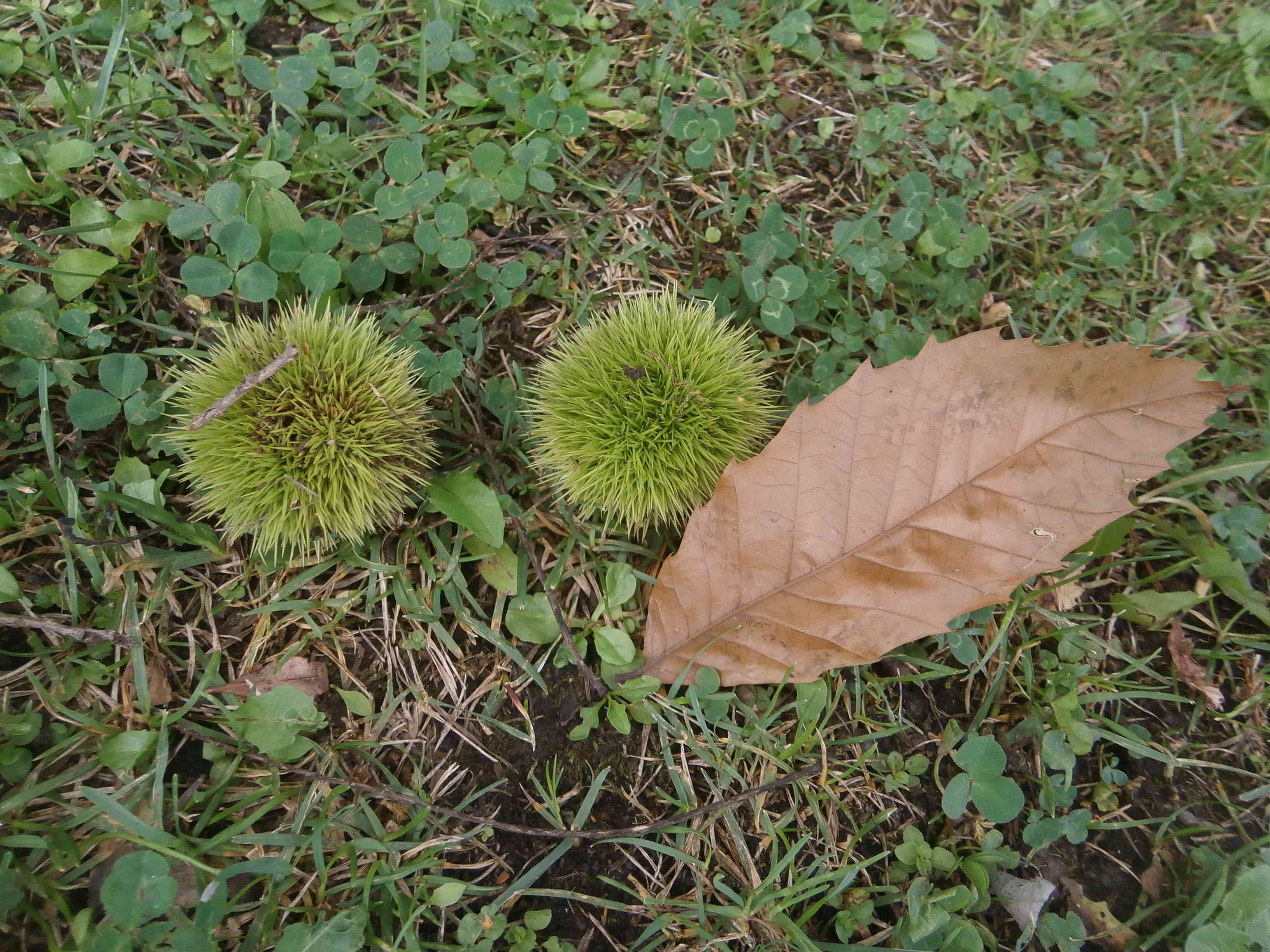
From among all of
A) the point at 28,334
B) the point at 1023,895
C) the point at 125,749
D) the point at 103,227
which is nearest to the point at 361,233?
the point at 103,227

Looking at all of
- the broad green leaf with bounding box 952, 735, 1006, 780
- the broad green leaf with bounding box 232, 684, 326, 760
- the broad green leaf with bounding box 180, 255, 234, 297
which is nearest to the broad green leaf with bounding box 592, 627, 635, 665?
the broad green leaf with bounding box 232, 684, 326, 760

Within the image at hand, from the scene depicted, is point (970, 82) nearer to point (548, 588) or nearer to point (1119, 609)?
point (1119, 609)

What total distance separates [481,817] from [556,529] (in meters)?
0.78

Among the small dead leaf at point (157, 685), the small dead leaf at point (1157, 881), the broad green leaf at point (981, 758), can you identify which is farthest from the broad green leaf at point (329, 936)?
the small dead leaf at point (1157, 881)

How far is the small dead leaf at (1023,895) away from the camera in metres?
1.97

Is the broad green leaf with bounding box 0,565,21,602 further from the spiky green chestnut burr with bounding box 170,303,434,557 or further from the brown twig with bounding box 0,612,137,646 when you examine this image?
the spiky green chestnut burr with bounding box 170,303,434,557

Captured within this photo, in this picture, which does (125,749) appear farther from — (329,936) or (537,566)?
(537,566)

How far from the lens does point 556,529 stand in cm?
226

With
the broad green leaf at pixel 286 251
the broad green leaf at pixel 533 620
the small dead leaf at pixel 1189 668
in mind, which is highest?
the broad green leaf at pixel 286 251

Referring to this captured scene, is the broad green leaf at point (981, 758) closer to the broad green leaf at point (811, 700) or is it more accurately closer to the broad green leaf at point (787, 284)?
the broad green leaf at point (811, 700)

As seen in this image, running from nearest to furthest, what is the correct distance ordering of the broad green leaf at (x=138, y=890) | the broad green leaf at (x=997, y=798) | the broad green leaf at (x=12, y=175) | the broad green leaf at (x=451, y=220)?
the broad green leaf at (x=138, y=890)
the broad green leaf at (x=997, y=798)
the broad green leaf at (x=12, y=175)
the broad green leaf at (x=451, y=220)

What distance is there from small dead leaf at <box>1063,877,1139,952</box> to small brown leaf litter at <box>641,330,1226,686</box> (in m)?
0.81

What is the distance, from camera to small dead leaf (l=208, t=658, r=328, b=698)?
200cm

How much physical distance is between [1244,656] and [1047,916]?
3.37ft
